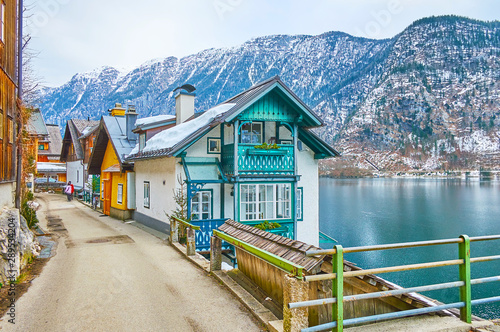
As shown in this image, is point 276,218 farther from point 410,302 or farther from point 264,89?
point 410,302

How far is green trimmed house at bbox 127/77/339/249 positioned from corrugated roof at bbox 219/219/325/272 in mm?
6055

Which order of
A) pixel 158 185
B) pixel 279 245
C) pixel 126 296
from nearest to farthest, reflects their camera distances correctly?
pixel 279 245, pixel 126 296, pixel 158 185

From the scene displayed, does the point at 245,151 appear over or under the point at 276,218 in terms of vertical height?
over

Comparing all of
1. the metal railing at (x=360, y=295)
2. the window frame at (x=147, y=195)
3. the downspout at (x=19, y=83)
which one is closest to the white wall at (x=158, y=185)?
the window frame at (x=147, y=195)

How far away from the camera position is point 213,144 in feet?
54.3

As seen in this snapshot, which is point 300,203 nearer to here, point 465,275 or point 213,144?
point 213,144

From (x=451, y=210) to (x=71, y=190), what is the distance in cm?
5070

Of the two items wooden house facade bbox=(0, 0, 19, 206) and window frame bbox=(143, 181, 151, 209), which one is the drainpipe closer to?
window frame bbox=(143, 181, 151, 209)

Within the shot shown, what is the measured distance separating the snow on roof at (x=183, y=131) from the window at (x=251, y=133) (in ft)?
4.15

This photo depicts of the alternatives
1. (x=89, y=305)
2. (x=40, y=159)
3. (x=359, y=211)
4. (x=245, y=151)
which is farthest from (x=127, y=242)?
(x=40, y=159)

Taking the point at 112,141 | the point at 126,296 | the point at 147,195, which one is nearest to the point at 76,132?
the point at 112,141

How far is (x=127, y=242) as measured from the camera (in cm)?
1434

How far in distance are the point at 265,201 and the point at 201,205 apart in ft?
9.08

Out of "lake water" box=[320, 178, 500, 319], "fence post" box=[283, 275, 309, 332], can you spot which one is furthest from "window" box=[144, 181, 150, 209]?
"fence post" box=[283, 275, 309, 332]
